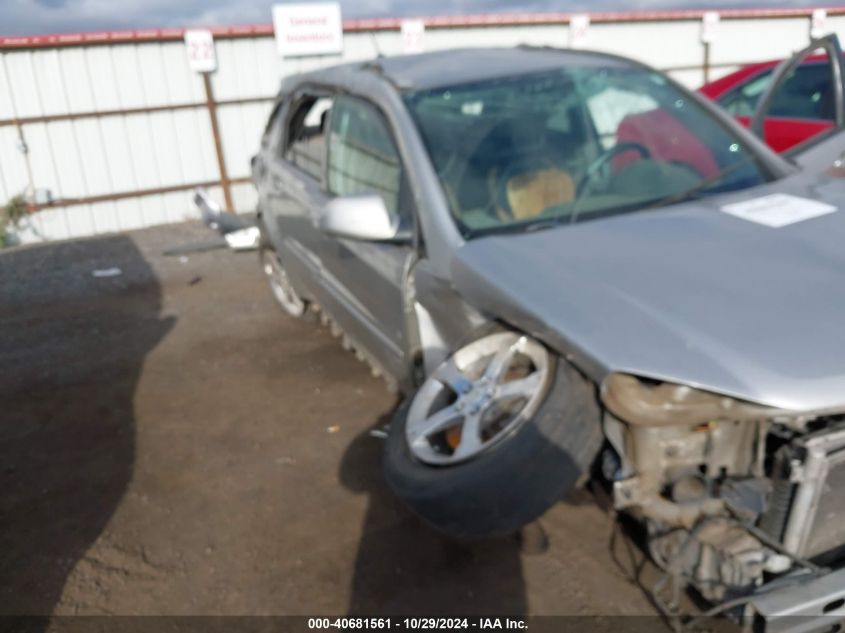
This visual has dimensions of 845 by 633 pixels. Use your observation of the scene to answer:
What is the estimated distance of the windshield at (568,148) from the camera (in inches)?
117

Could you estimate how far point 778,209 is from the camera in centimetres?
269

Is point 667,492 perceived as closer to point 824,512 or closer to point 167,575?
point 824,512

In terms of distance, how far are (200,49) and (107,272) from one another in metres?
4.47

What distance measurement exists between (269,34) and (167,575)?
34.2 ft

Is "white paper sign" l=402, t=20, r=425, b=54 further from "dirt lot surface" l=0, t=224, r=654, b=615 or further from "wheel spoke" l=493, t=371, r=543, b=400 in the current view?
"wheel spoke" l=493, t=371, r=543, b=400

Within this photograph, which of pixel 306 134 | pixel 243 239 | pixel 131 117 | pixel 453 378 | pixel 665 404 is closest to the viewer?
pixel 665 404

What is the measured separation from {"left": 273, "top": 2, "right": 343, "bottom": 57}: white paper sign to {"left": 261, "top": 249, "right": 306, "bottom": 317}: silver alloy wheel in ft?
22.2

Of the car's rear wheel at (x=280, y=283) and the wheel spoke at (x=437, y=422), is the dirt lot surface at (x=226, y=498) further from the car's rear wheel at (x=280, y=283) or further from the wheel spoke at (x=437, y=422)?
the wheel spoke at (x=437, y=422)

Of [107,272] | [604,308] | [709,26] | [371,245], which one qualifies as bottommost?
[107,272]

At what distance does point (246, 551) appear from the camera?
313cm

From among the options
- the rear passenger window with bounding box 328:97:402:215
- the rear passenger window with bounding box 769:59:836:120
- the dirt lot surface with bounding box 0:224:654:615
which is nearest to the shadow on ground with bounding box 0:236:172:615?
the dirt lot surface with bounding box 0:224:654:615

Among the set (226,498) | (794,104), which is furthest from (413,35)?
(226,498)

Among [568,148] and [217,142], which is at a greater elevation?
[568,148]

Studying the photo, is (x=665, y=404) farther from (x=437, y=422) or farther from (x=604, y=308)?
(x=437, y=422)
